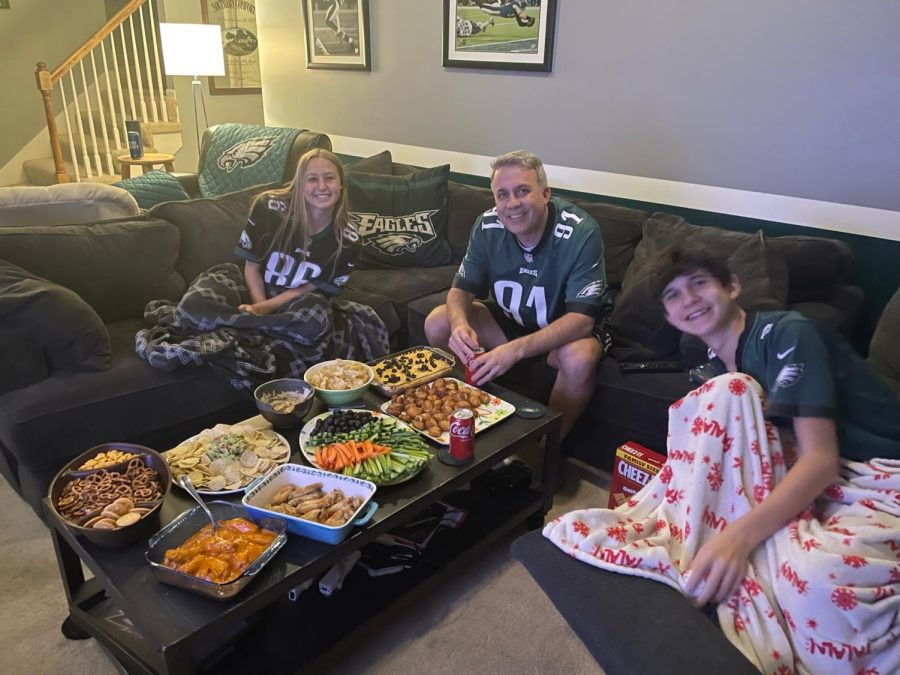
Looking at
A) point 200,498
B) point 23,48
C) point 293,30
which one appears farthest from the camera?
point 23,48

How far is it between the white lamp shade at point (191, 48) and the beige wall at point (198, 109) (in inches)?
39.8

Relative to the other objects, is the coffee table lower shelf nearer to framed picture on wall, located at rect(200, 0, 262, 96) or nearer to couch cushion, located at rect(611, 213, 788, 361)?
couch cushion, located at rect(611, 213, 788, 361)

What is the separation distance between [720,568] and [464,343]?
1147 mm

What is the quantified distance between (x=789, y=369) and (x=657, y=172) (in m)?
1.75

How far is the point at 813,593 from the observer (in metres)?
1.11

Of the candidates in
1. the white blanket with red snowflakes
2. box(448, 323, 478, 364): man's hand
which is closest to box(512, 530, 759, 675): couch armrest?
the white blanket with red snowflakes

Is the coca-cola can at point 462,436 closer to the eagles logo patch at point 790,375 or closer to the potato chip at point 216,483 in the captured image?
the potato chip at point 216,483

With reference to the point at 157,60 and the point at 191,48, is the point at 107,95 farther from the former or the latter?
the point at 191,48

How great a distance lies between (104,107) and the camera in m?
5.70

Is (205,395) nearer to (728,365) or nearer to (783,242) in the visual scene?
(728,365)

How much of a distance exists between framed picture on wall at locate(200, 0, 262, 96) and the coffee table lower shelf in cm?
460

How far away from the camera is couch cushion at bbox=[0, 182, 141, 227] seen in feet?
7.79

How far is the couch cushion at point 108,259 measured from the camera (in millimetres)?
2252

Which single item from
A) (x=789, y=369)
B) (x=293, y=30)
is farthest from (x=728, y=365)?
(x=293, y=30)
